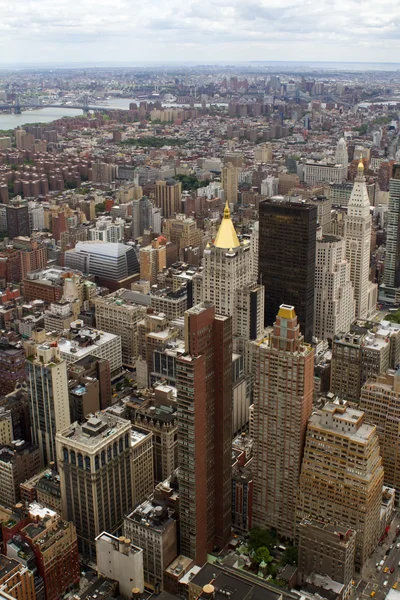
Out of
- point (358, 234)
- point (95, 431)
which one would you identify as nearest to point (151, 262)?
point (358, 234)

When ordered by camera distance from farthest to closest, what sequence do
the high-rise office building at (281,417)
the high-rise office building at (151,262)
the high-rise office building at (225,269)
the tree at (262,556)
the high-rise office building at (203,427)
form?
1. the high-rise office building at (151,262)
2. the high-rise office building at (225,269)
3. the tree at (262,556)
4. the high-rise office building at (281,417)
5. the high-rise office building at (203,427)

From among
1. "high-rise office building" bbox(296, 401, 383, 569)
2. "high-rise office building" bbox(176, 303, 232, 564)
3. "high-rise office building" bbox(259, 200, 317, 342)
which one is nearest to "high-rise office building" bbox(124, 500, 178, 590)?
"high-rise office building" bbox(176, 303, 232, 564)

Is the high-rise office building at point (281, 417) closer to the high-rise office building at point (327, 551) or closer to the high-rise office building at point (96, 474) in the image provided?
the high-rise office building at point (327, 551)

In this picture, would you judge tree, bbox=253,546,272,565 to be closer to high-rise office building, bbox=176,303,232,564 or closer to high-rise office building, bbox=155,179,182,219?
high-rise office building, bbox=176,303,232,564

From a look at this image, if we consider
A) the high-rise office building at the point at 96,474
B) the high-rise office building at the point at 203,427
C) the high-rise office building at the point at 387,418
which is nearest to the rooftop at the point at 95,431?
the high-rise office building at the point at 96,474

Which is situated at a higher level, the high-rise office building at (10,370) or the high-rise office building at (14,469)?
the high-rise office building at (10,370)

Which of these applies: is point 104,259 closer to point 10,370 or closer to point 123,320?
point 123,320

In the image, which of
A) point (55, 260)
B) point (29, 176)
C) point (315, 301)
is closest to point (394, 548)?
point (315, 301)
